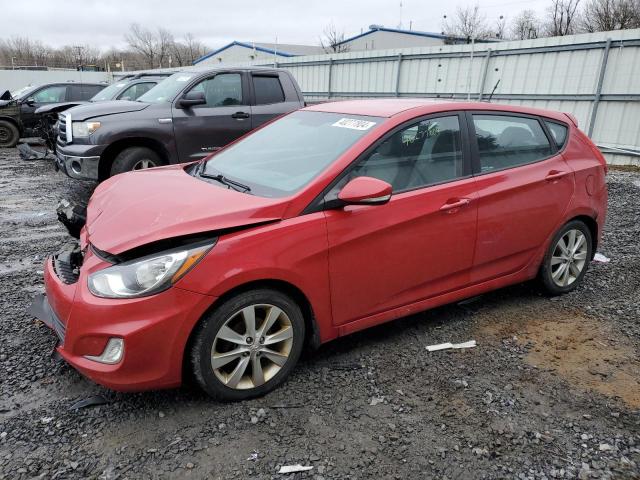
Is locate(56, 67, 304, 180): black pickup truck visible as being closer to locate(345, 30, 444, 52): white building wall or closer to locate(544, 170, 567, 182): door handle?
locate(544, 170, 567, 182): door handle

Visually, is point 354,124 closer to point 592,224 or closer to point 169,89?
point 592,224

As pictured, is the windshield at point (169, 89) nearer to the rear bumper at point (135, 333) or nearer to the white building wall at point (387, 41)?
the rear bumper at point (135, 333)

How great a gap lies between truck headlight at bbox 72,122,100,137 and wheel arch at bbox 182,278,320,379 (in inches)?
209

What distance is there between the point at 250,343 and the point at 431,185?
1570mm

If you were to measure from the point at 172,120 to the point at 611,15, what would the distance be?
38.1m

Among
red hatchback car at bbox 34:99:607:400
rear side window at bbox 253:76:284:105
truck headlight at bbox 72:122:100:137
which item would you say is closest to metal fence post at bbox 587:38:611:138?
rear side window at bbox 253:76:284:105

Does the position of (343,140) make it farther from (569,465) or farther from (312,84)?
(312,84)

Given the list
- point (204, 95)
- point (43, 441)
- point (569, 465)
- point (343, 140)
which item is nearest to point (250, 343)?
point (43, 441)

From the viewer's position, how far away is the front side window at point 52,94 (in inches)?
545

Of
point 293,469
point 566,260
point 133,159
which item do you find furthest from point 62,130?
point 566,260

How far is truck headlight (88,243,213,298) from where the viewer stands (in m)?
2.47

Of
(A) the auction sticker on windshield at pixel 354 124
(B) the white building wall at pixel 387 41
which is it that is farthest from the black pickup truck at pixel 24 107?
(B) the white building wall at pixel 387 41

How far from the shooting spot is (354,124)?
336 centimetres

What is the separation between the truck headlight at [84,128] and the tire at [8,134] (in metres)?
8.04
